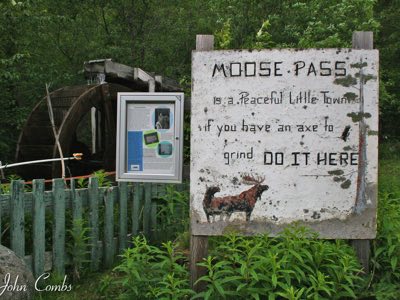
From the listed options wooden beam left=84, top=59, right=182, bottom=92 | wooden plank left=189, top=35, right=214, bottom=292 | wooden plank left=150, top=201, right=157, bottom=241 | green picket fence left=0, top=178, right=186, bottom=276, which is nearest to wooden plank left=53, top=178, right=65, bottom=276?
green picket fence left=0, top=178, right=186, bottom=276

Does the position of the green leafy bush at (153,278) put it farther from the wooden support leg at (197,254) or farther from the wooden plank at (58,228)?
the wooden plank at (58,228)

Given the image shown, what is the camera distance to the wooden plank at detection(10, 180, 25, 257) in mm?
4551

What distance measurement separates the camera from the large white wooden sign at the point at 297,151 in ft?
12.4

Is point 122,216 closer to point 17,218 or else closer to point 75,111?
point 17,218

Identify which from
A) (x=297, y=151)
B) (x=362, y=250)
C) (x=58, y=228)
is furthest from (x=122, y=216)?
(x=362, y=250)

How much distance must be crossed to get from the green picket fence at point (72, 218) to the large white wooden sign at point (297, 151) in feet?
A: 5.75

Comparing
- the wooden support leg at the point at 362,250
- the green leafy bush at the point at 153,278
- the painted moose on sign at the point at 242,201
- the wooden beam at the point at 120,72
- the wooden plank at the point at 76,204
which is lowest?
the green leafy bush at the point at 153,278

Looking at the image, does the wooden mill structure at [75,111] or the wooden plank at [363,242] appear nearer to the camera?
the wooden plank at [363,242]

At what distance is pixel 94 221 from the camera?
17.7 feet

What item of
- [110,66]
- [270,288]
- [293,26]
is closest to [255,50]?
[270,288]

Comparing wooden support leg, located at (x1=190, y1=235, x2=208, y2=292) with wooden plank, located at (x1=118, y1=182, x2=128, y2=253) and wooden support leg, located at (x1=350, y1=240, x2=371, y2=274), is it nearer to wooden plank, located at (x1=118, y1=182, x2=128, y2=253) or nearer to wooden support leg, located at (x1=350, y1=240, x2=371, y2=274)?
wooden support leg, located at (x1=350, y1=240, x2=371, y2=274)

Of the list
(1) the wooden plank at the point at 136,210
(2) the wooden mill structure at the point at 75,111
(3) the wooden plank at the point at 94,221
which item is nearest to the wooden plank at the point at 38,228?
(3) the wooden plank at the point at 94,221

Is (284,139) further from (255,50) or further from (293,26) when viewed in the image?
(293,26)

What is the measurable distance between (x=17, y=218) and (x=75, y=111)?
220 inches
